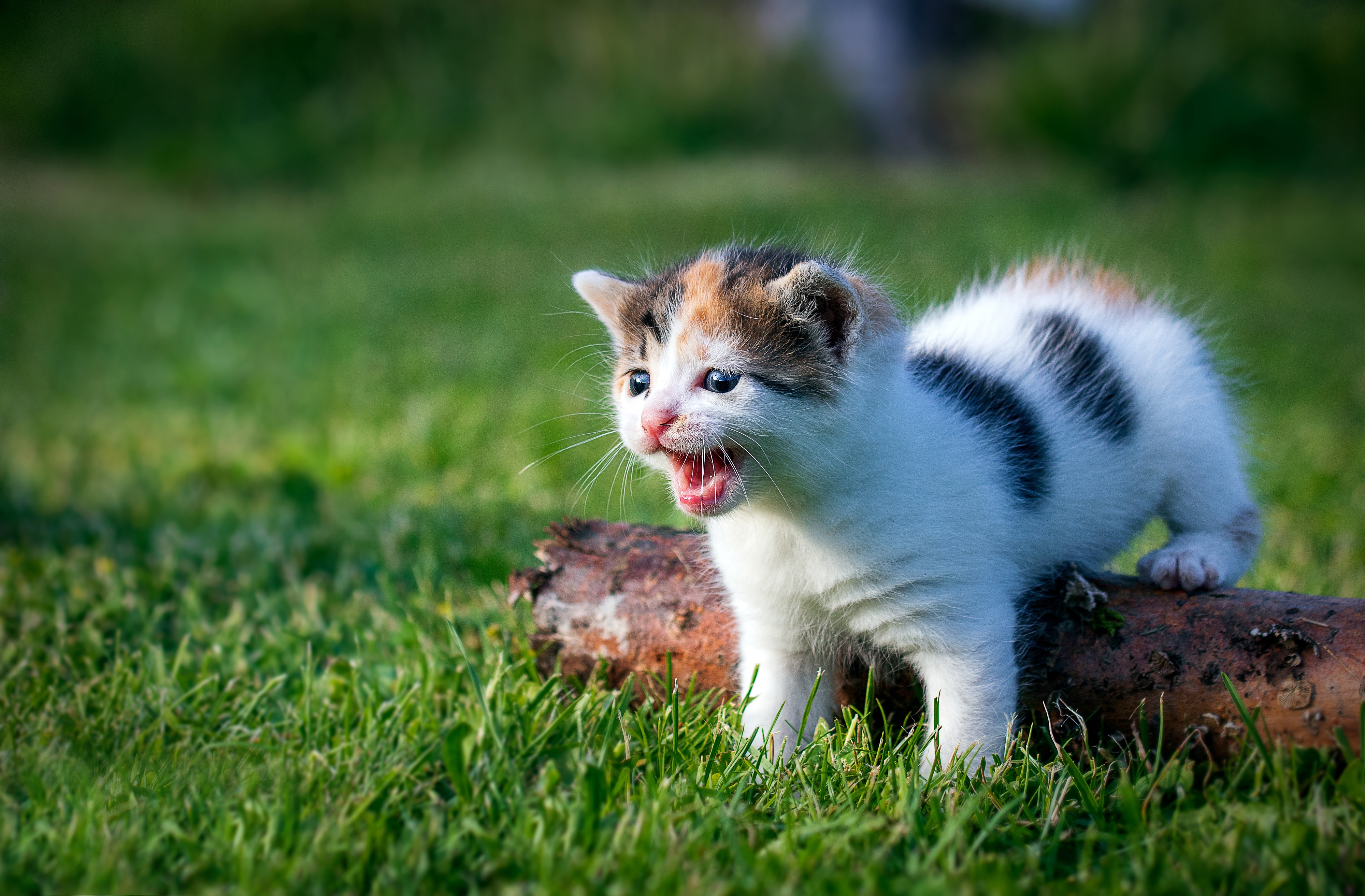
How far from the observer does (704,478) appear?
78.6 inches

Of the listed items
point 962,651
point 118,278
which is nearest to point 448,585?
point 962,651

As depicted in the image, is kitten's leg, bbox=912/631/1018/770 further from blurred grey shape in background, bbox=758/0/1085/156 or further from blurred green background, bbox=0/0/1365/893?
blurred grey shape in background, bbox=758/0/1085/156

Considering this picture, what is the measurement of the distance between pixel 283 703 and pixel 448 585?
0.78m

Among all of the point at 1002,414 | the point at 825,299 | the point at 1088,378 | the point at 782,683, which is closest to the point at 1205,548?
the point at 1088,378

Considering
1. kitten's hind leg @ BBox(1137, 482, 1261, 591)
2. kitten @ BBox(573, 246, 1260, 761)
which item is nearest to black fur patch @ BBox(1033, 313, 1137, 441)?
kitten @ BBox(573, 246, 1260, 761)

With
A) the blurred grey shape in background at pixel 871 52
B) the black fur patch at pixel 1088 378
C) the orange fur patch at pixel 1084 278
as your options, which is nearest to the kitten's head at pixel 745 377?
the black fur patch at pixel 1088 378

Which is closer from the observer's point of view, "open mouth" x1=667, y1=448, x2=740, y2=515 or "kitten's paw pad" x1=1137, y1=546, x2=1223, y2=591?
"open mouth" x1=667, y1=448, x2=740, y2=515

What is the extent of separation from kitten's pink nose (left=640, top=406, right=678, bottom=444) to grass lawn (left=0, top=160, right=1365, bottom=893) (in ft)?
2.06

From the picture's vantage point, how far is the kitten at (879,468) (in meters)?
1.99

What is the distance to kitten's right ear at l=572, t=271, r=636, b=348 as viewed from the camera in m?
2.25

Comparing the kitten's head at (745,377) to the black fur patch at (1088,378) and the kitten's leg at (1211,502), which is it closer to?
the black fur patch at (1088,378)

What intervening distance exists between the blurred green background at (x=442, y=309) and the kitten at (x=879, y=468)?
318mm

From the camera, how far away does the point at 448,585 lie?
10.2ft

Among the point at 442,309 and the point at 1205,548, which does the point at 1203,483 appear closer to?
the point at 1205,548
